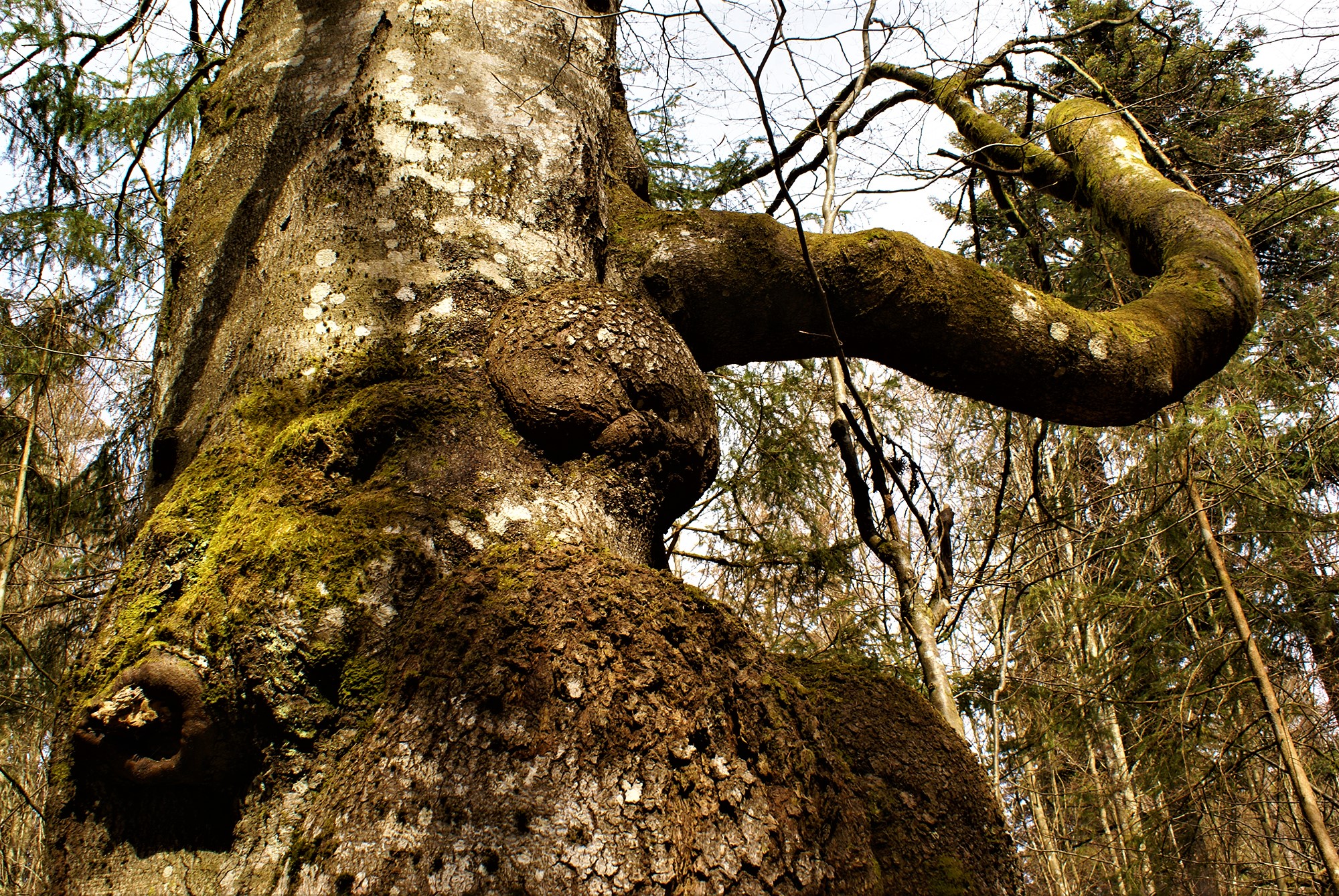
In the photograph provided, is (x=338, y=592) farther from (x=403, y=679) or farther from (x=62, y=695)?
(x=62, y=695)

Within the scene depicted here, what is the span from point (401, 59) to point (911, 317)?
132 cm

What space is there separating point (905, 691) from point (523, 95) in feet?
4.90

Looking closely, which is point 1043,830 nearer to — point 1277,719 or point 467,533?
point 1277,719

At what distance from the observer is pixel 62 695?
3.76ft

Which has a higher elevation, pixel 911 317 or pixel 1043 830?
pixel 911 317

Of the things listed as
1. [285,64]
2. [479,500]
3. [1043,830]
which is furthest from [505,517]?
[1043,830]

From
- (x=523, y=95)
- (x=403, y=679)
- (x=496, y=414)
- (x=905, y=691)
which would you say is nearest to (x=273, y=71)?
(x=523, y=95)

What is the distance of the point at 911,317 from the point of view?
196 centimetres

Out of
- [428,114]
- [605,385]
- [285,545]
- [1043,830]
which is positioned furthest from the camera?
[1043,830]


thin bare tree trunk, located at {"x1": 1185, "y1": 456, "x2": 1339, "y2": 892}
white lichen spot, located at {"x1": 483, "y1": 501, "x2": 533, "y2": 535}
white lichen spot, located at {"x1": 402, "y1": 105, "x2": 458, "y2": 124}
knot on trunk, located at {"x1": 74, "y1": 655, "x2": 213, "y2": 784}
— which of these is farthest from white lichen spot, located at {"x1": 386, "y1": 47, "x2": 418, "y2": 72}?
thin bare tree trunk, located at {"x1": 1185, "y1": 456, "x2": 1339, "y2": 892}

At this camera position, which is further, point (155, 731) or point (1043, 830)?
point (1043, 830)

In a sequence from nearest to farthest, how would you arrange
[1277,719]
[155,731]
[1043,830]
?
1. [155,731]
2. [1277,719]
3. [1043,830]

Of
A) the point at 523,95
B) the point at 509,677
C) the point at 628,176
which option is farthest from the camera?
the point at 628,176

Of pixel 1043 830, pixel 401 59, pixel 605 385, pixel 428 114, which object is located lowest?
pixel 1043 830
